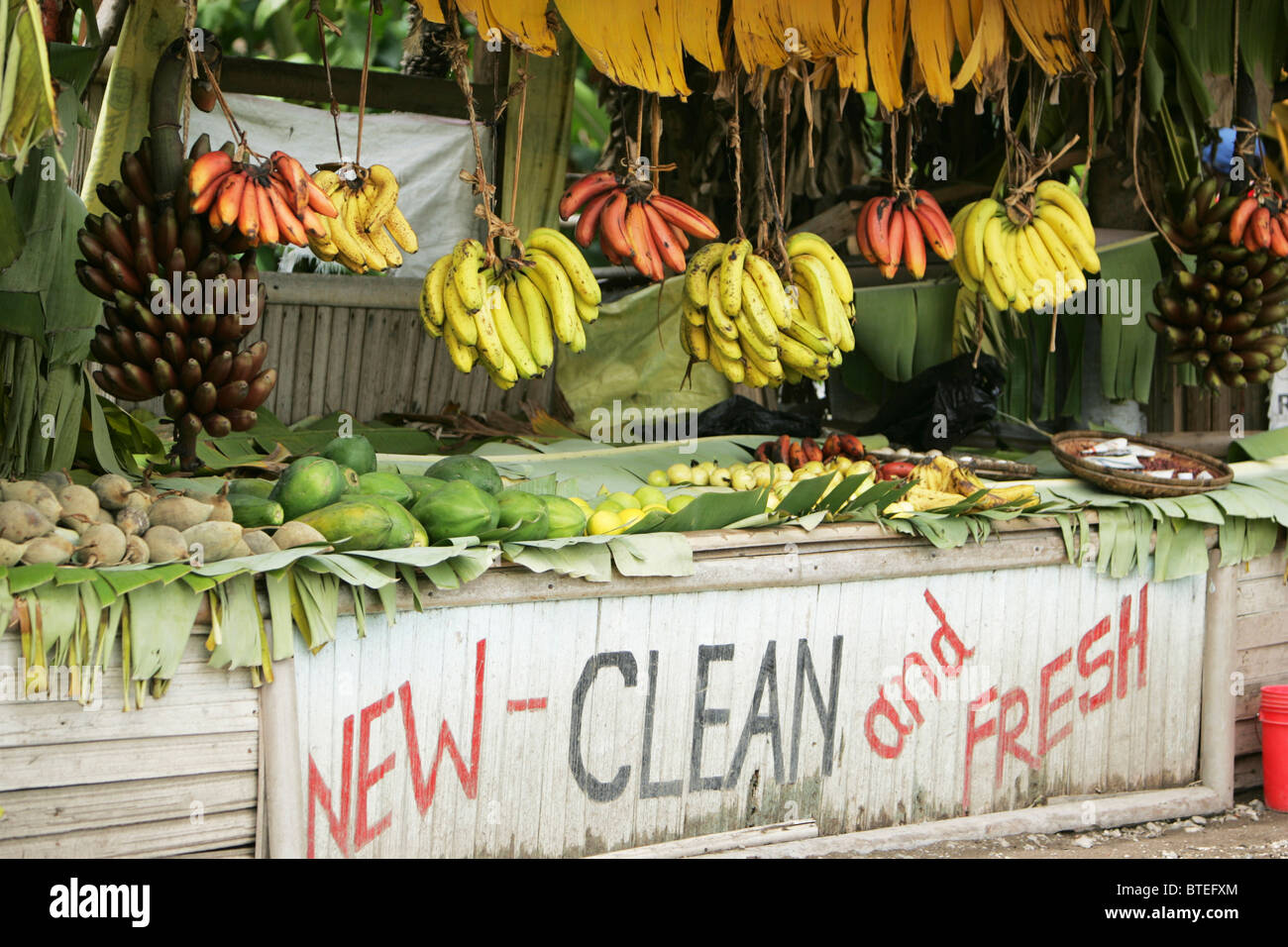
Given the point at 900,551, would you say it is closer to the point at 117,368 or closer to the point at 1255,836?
the point at 1255,836

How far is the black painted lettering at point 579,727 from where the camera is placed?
319 cm

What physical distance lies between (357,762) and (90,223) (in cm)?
146

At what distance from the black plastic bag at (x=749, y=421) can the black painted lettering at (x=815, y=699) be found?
1978 mm

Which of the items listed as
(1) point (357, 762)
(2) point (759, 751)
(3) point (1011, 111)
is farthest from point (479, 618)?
(3) point (1011, 111)

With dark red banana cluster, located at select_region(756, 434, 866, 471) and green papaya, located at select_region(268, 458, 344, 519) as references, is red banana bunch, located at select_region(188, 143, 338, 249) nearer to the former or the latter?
green papaya, located at select_region(268, 458, 344, 519)

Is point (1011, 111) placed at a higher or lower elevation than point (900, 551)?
higher

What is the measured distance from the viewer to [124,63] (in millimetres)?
4211

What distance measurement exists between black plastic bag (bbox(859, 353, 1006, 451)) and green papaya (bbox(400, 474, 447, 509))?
2.52 m

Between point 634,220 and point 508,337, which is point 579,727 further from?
point 634,220

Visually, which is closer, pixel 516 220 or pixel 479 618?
pixel 479 618

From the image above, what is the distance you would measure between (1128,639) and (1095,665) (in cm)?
17

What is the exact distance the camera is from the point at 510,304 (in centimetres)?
358

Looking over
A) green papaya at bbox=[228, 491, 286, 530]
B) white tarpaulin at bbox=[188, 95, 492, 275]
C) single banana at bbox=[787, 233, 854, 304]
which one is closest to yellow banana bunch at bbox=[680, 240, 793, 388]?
single banana at bbox=[787, 233, 854, 304]

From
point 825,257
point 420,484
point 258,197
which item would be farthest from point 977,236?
point 258,197
